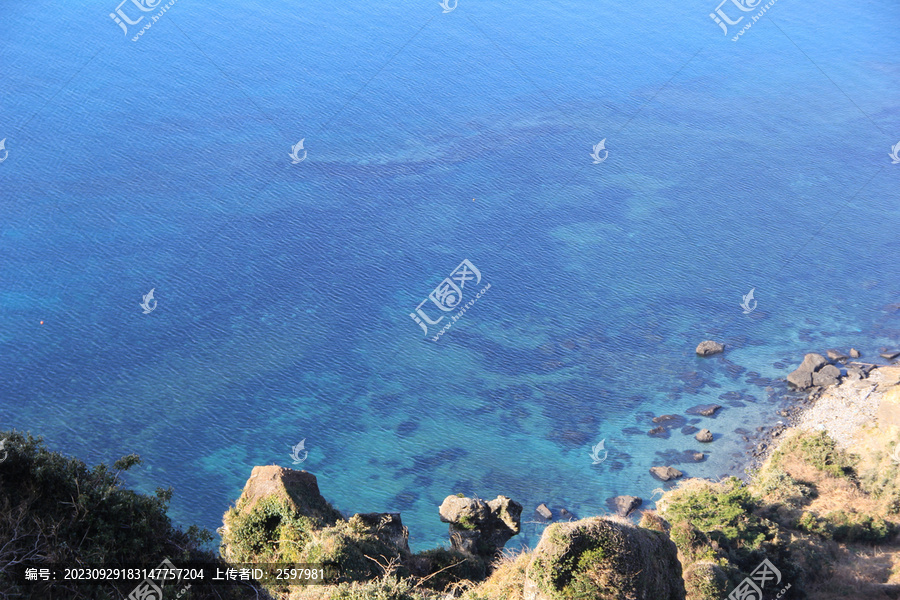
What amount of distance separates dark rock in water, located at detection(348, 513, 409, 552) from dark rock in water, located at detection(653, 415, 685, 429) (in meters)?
22.3

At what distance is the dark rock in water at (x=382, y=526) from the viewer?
17.0 m

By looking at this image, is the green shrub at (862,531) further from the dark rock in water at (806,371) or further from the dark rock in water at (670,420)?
the dark rock in water at (806,371)

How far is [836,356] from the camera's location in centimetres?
4259

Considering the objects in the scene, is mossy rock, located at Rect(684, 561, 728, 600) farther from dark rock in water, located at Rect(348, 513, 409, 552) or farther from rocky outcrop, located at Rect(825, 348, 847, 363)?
rocky outcrop, located at Rect(825, 348, 847, 363)

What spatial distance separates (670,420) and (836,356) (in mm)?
12254

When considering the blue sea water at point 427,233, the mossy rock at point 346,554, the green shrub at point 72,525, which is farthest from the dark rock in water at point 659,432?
the green shrub at point 72,525

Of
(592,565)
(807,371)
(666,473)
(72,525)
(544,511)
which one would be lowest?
(544,511)

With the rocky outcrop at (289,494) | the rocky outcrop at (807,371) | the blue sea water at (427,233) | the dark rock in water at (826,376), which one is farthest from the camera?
the rocky outcrop at (807,371)

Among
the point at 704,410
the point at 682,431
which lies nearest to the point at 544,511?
the point at 682,431

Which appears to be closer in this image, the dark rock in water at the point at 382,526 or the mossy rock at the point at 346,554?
the mossy rock at the point at 346,554

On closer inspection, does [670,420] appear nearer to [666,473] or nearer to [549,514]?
[666,473]

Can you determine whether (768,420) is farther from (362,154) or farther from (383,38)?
(383,38)

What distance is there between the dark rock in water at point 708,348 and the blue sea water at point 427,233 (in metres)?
0.60

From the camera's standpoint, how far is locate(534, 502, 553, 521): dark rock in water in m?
32.9
